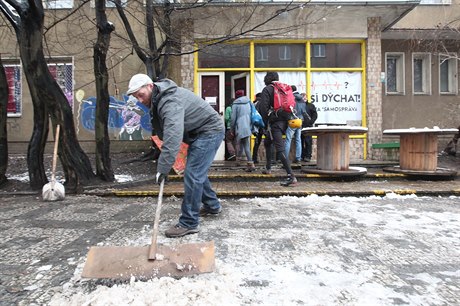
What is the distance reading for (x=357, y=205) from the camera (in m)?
5.72

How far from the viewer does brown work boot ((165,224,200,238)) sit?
3995 mm

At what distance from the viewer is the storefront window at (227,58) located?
35.4 feet

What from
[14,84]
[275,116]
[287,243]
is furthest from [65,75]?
[287,243]

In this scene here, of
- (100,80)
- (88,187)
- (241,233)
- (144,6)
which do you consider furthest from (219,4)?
(241,233)

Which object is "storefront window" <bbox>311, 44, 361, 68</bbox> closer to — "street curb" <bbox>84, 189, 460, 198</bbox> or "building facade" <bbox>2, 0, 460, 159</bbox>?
"building facade" <bbox>2, 0, 460, 159</bbox>

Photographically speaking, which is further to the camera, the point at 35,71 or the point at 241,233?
the point at 35,71

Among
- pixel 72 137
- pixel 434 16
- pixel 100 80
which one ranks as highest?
pixel 434 16

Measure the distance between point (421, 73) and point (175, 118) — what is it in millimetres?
11450

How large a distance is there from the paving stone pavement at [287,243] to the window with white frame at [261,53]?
575cm

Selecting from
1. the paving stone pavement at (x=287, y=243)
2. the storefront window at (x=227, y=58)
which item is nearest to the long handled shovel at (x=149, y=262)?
the paving stone pavement at (x=287, y=243)

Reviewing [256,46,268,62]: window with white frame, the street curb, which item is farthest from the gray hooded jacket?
[256,46,268,62]: window with white frame

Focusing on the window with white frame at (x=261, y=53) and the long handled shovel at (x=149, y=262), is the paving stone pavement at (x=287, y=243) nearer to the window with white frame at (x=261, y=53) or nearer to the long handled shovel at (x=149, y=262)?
the long handled shovel at (x=149, y=262)

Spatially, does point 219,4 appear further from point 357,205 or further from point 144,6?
point 357,205

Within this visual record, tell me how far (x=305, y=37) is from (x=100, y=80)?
6039 mm
